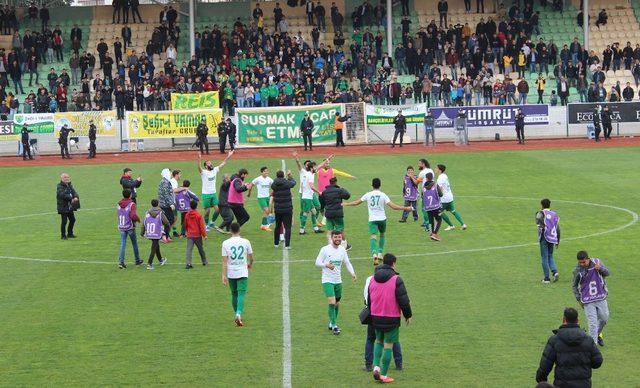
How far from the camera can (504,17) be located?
6962 cm

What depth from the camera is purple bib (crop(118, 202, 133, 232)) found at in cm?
2531

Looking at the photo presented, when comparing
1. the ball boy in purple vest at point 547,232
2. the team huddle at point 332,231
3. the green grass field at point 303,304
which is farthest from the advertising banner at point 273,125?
the ball boy in purple vest at point 547,232

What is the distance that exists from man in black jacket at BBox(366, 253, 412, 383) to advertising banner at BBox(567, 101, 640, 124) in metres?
42.6

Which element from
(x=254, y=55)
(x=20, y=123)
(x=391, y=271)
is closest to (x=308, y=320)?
(x=391, y=271)

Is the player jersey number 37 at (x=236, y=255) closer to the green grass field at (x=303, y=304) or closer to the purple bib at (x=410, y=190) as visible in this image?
the green grass field at (x=303, y=304)

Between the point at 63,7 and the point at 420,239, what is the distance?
162 ft

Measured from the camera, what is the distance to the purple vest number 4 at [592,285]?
56.4ft

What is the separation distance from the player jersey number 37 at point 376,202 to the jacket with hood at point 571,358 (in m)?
Answer: 11.8

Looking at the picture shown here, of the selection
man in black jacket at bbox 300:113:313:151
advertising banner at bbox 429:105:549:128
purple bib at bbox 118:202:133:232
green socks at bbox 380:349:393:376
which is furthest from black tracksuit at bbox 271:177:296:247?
advertising banner at bbox 429:105:549:128

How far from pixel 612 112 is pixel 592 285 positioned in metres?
41.0

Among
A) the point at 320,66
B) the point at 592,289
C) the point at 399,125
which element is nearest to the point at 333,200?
the point at 592,289

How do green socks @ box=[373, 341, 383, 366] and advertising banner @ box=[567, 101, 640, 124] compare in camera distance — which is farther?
advertising banner @ box=[567, 101, 640, 124]

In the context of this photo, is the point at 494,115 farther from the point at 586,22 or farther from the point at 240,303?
the point at 240,303

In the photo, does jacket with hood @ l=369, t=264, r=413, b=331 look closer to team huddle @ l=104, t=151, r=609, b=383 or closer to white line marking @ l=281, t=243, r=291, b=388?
team huddle @ l=104, t=151, r=609, b=383
